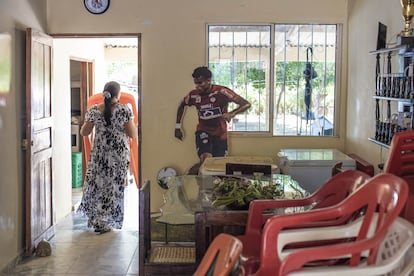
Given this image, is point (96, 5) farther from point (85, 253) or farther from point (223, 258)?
point (223, 258)

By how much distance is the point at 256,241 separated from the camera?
2414 millimetres

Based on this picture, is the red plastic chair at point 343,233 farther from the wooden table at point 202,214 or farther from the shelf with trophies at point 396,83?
the shelf with trophies at point 396,83

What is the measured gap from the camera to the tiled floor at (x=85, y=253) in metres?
4.24

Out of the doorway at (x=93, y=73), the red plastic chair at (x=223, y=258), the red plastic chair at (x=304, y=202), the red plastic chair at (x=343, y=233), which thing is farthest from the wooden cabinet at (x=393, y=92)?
the doorway at (x=93, y=73)

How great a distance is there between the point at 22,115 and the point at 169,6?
5.66ft

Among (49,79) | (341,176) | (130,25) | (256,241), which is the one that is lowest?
(256,241)

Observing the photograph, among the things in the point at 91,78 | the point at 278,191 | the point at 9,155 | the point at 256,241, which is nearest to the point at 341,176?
the point at 256,241

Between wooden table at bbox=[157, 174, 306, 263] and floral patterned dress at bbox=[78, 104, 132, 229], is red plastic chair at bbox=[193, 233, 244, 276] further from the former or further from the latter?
floral patterned dress at bbox=[78, 104, 132, 229]

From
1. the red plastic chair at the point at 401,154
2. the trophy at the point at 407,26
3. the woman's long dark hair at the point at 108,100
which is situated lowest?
the red plastic chair at the point at 401,154

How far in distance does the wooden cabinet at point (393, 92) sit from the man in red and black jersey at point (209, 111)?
159cm

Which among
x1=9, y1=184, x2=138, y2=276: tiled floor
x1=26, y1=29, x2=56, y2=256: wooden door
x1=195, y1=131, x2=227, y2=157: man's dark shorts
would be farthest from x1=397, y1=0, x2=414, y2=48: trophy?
x1=26, y1=29, x2=56, y2=256: wooden door

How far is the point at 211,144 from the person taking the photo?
5125mm

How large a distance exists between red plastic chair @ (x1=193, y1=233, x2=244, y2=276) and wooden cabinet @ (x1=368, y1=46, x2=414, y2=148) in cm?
180

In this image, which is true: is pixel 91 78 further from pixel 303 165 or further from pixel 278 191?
pixel 278 191
